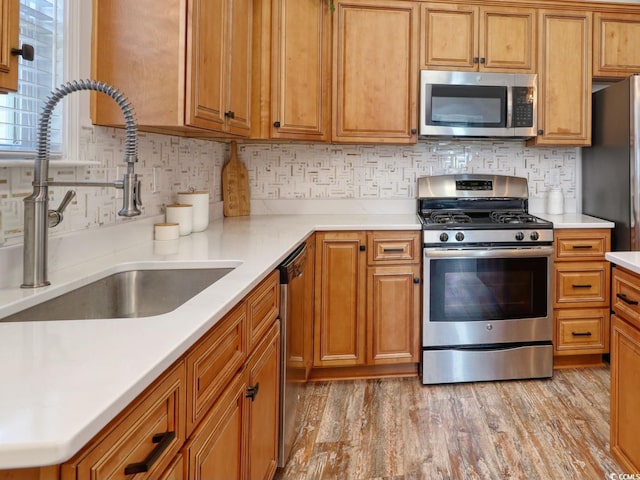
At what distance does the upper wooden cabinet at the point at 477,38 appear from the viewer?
2840 mm

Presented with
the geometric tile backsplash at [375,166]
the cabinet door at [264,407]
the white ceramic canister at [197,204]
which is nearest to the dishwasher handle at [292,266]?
the cabinet door at [264,407]

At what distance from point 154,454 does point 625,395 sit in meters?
1.70

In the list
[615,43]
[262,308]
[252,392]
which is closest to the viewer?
[252,392]

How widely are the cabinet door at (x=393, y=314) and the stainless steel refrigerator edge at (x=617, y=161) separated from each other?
4.18 ft

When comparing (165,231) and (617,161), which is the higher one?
(617,161)

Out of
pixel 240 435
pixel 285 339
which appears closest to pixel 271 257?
pixel 285 339

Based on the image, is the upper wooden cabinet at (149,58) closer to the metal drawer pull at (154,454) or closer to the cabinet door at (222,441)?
the cabinet door at (222,441)

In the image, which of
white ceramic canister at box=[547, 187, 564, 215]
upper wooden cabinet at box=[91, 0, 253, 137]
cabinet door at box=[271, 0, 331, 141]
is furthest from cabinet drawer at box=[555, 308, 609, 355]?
upper wooden cabinet at box=[91, 0, 253, 137]

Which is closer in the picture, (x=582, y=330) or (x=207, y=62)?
(x=207, y=62)

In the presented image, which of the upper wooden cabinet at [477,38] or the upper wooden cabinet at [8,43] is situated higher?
the upper wooden cabinet at [477,38]

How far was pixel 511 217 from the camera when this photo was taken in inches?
111

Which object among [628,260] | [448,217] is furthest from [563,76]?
[628,260]

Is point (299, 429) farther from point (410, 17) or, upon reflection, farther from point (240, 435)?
point (410, 17)

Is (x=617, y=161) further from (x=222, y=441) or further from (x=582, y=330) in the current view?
(x=222, y=441)
